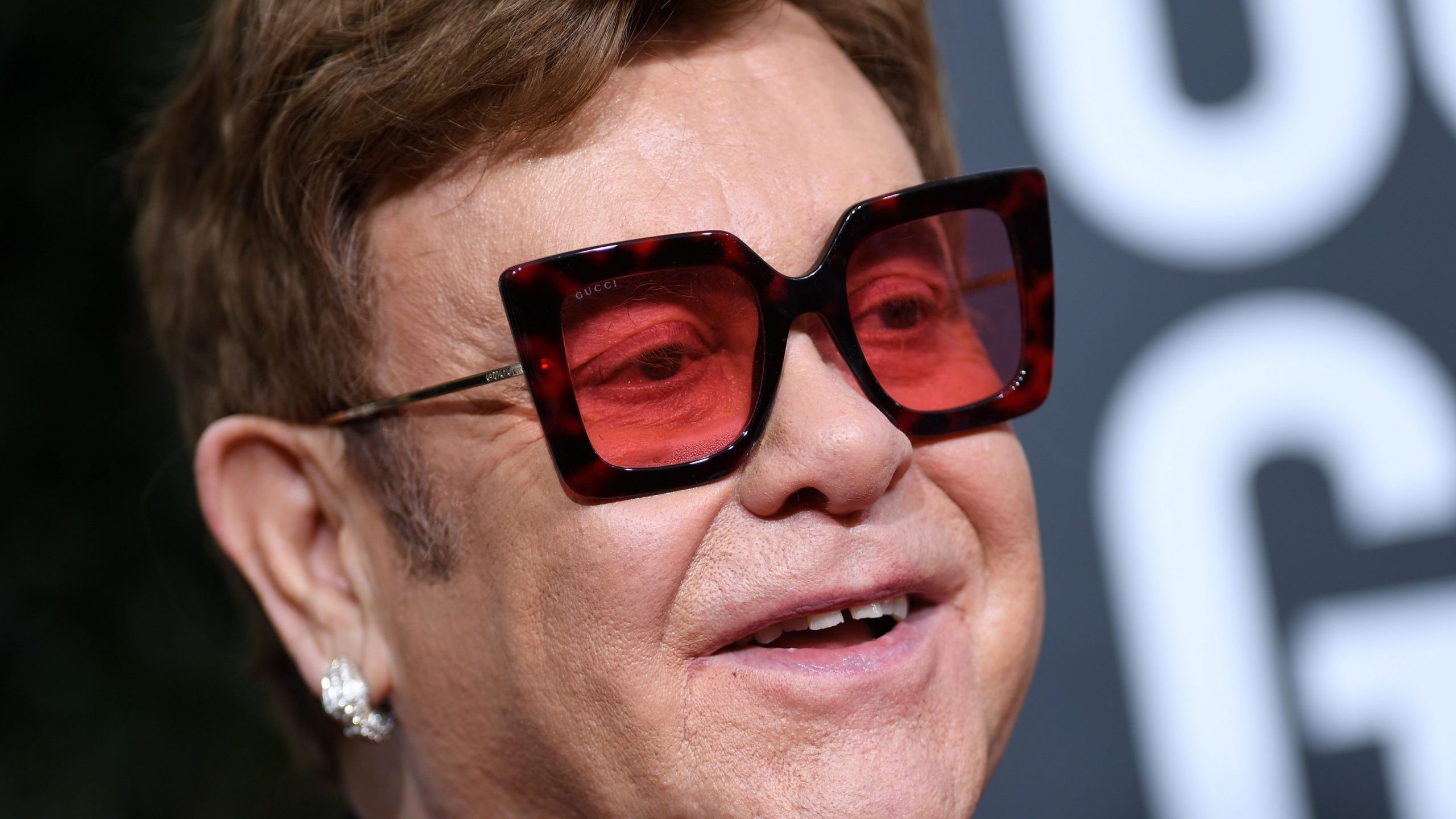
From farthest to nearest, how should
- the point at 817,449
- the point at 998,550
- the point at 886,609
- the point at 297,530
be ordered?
the point at 297,530
the point at 998,550
the point at 886,609
the point at 817,449

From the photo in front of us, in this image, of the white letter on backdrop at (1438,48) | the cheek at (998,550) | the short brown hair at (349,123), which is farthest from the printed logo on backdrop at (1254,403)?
the cheek at (998,550)

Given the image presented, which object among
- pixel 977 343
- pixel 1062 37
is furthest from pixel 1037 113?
pixel 977 343

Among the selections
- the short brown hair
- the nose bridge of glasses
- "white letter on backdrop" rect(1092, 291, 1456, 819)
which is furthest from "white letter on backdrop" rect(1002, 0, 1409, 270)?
A: the nose bridge of glasses

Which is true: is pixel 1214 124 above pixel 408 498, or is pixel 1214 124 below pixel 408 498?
above

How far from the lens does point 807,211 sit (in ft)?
4.19

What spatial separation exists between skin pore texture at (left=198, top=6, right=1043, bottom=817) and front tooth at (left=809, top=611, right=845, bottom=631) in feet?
0.17

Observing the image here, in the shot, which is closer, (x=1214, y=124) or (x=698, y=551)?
(x=698, y=551)

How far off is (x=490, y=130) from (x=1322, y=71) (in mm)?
1698

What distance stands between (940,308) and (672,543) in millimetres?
447

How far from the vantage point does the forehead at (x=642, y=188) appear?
1.23 metres

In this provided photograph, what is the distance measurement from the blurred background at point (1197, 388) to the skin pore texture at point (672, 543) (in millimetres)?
911

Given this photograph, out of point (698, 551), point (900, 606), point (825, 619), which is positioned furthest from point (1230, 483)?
point (698, 551)

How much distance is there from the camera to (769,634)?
1.24 meters

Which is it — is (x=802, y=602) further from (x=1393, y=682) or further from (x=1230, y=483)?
(x=1393, y=682)
